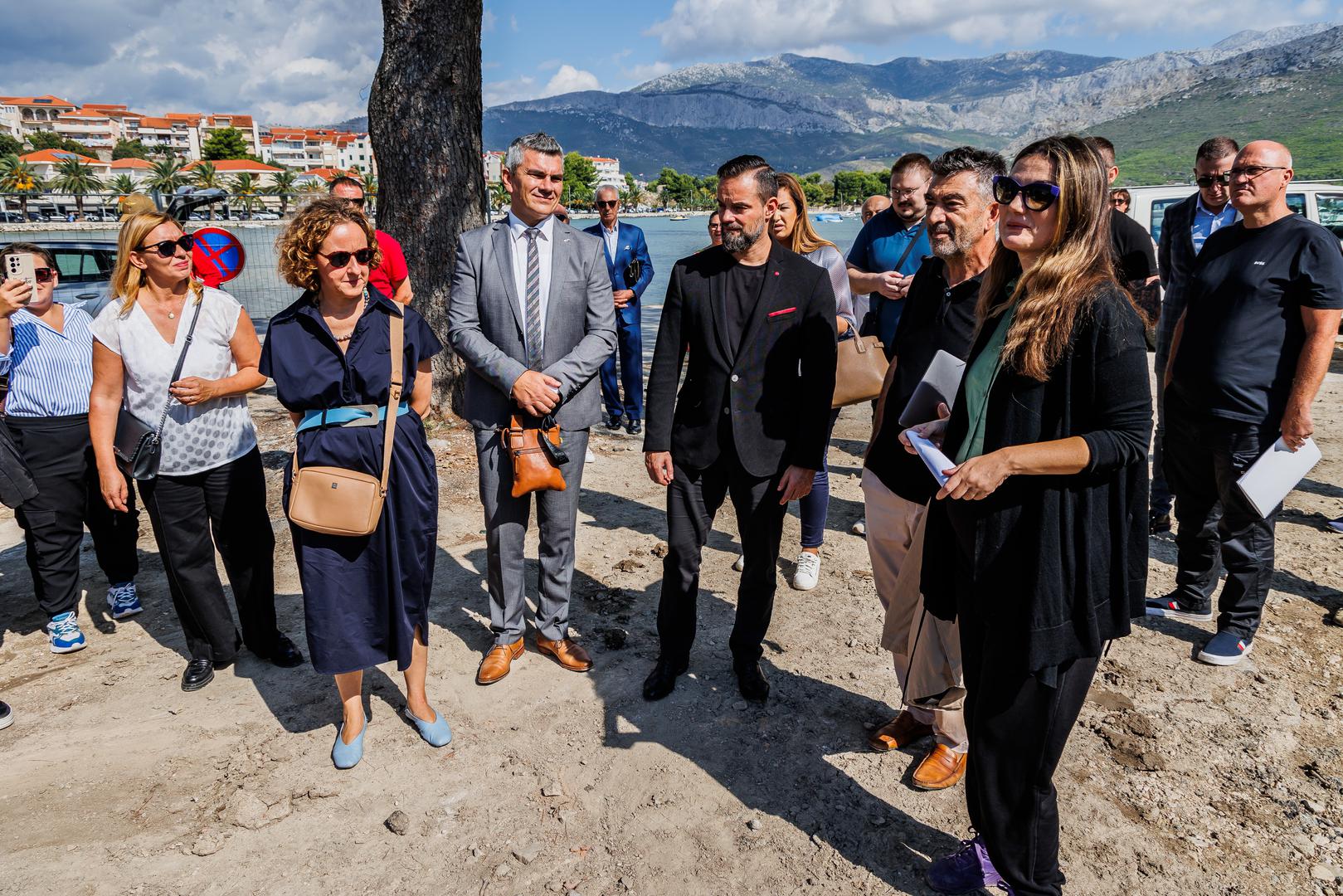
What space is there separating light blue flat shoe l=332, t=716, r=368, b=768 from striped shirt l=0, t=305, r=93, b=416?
7.62 feet

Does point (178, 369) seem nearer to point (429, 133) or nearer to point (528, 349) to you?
point (528, 349)

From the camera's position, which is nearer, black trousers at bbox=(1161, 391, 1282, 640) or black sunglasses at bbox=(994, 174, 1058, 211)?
black sunglasses at bbox=(994, 174, 1058, 211)

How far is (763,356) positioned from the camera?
3172 mm

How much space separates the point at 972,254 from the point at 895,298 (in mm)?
1298

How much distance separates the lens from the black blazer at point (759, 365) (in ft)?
10.4

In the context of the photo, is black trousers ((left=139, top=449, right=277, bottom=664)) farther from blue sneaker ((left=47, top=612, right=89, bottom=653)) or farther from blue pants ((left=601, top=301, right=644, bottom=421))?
blue pants ((left=601, top=301, right=644, bottom=421))

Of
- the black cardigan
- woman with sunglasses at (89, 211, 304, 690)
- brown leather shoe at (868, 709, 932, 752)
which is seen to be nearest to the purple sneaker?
brown leather shoe at (868, 709, 932, 752)

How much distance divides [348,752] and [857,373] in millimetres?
2911

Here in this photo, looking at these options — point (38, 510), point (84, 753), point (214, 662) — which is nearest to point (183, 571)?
point (214, 662)

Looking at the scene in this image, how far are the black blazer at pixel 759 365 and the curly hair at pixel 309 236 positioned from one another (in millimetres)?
1247

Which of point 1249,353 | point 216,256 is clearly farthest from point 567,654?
point 1249,353

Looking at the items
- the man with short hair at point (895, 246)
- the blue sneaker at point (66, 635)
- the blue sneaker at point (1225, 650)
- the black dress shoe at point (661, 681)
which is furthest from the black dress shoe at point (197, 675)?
the blue sneaker at point (1225, 650)

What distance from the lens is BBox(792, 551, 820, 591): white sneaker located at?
4.53 metres

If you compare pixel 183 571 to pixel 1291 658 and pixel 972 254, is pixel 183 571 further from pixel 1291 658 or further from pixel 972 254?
pixel 1291 658
